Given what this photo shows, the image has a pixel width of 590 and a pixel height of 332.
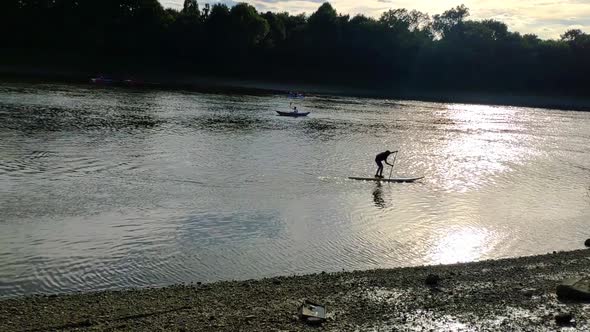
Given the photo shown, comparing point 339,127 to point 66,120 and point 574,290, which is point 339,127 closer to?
point 66,120

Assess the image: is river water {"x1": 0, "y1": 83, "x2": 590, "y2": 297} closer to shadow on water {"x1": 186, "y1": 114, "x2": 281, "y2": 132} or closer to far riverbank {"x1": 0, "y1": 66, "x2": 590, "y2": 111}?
shadow on water {"x1": 186, "y1": 114, "x2": 281, "y2": 132}

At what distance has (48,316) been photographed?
10.1m

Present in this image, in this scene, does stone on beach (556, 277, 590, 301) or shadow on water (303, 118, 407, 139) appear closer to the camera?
stone on beach (556, 277, 590, 301)

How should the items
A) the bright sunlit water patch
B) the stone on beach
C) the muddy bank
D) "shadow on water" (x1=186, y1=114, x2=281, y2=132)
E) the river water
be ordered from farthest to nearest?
"shadow on water" (x1=186, y1=114, x2=281, y2=132) < the bright sunlit water patch < the river water < the stone on beach < the muddy bank

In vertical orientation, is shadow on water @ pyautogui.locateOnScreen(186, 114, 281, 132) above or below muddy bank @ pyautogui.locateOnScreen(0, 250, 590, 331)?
above

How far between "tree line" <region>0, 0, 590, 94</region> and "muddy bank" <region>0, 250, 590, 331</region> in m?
106

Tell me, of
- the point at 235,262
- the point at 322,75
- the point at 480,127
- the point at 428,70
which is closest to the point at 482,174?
the point at 235,262

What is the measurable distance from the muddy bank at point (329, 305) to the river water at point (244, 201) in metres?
1.39

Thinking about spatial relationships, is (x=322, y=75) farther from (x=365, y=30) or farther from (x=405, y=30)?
(x=405, y=30)

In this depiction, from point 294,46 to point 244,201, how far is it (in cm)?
11626

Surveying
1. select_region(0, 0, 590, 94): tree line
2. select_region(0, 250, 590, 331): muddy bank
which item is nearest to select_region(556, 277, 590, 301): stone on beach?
select_region(0, 250, 590, 331): muddy bank

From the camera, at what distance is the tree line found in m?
116

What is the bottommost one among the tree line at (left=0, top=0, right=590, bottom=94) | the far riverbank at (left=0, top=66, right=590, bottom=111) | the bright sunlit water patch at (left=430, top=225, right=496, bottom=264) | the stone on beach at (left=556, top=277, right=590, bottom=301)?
the bright sunlit water patch at (left=430, top=225, right=496, bottom=264)

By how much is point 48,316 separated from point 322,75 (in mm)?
121130
